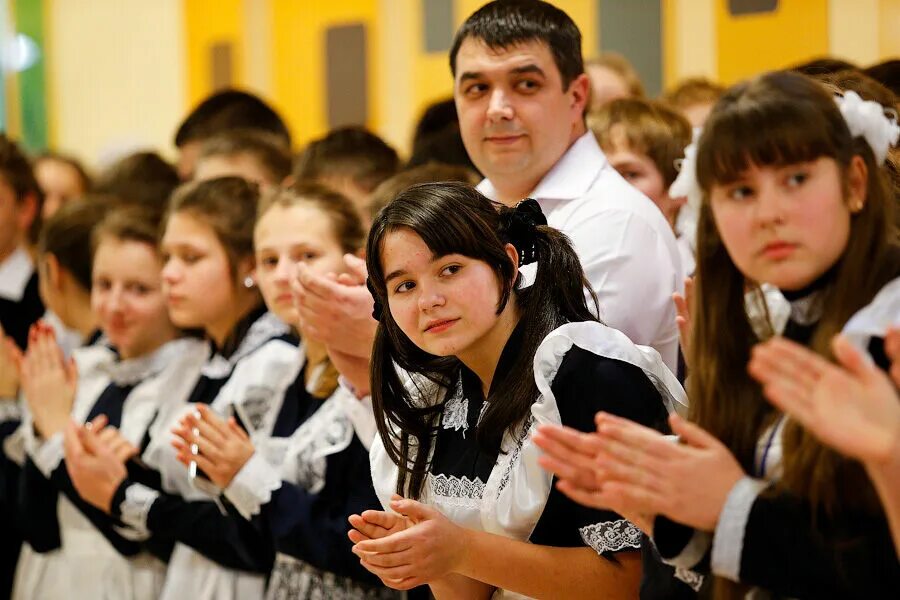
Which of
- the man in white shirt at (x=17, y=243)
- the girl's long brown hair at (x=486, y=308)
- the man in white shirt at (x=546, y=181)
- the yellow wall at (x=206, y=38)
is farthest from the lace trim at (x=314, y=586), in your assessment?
the yellow wall at (x=206, y=38)

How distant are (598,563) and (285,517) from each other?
971 mm

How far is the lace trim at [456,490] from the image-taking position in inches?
93.7

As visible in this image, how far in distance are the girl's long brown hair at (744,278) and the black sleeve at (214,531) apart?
5.29 feet

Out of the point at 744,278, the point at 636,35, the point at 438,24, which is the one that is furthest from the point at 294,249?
the point at 438,24

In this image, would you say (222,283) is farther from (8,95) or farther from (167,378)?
(8,95)

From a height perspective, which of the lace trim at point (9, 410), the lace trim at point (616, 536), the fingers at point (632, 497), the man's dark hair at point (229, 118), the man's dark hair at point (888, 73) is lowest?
the lace trim at point (9, 410)

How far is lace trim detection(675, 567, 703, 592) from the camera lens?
199cm

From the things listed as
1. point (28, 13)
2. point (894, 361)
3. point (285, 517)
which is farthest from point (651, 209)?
point (28, 13)

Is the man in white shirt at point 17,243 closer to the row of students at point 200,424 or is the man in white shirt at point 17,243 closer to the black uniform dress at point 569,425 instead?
the row of students at point 200,424

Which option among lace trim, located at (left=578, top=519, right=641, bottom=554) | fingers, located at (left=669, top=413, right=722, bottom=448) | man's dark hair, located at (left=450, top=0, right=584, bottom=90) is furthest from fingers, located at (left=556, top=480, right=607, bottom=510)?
man's dark hair, located at (left=450, top=0, right=584, bottom=90)

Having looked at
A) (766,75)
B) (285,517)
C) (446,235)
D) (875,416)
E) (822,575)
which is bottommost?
(285,517)

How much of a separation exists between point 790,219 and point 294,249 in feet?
5.83

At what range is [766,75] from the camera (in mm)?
1875

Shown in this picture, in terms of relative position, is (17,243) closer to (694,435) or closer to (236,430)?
(236,430)
